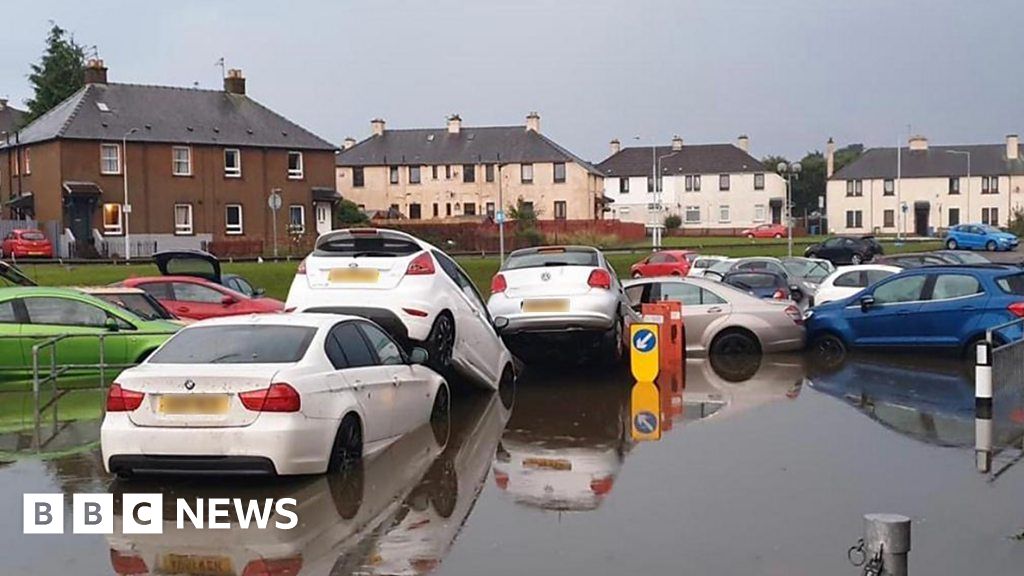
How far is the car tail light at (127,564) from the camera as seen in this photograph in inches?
283

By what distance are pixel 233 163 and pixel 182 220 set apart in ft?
13.1

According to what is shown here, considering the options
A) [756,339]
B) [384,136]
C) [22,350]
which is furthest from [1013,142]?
[22,350]

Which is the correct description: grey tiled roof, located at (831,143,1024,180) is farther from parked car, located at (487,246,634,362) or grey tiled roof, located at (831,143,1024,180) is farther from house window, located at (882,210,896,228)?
parked car, located at (487,246,634,362)

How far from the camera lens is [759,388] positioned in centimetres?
1517

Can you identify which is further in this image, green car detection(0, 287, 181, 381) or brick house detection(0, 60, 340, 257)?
brick house detection(0, 60, 340, 257)

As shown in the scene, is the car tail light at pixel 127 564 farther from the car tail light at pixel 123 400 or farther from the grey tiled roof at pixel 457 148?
the grey tiled roof at pixel 457 148

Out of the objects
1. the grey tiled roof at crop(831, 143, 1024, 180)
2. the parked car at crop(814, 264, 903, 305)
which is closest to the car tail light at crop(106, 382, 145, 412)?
the parked car at crop(814, 264, 903, 305)

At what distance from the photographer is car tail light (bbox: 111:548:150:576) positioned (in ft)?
23.6

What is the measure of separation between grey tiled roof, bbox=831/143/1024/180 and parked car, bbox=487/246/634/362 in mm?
79712

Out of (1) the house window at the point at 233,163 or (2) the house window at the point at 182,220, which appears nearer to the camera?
(2) the house window at the point at 182,220

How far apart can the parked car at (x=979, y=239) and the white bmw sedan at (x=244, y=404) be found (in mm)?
56954

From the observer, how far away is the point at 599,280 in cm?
1559

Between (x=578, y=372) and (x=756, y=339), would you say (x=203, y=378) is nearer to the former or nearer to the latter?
(x=578, y=372)

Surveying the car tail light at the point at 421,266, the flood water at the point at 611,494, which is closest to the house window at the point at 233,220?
the flood water at the point at 611,494
